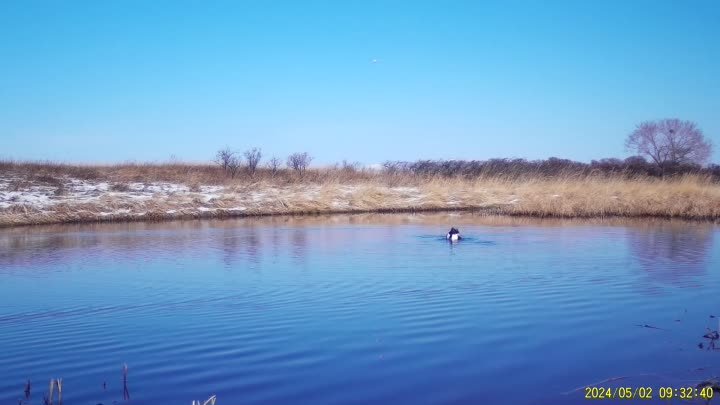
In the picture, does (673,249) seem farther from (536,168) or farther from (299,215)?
(536,168)

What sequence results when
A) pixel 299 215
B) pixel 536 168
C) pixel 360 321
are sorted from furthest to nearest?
pixel 536 168
pixel 299 215
pixel 360 321

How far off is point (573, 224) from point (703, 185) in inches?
381

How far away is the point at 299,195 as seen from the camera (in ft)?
95.9

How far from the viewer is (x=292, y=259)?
1295 centimetres

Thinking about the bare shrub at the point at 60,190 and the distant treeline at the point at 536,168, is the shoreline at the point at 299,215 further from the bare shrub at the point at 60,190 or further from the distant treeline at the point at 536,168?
the distant treeline at the point at 536,168

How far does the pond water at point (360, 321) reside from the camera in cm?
527

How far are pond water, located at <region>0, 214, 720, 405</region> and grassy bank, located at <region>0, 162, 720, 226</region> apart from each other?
8.73m

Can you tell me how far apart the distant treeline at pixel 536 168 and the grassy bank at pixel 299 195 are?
2542mm

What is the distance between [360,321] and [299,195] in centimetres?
2204

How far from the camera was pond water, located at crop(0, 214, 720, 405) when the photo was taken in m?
5.27
